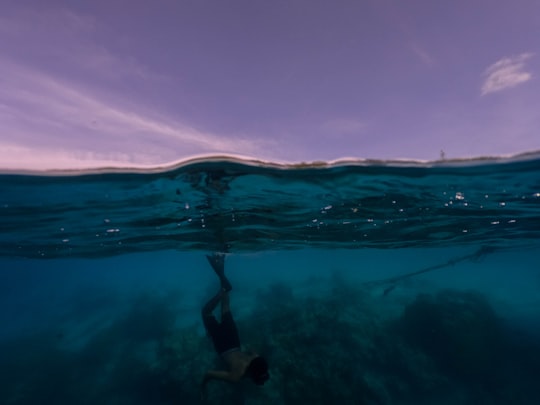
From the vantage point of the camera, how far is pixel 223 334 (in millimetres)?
12922

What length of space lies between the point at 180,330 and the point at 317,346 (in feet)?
39.1

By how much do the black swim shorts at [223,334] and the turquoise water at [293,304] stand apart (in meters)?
5.48

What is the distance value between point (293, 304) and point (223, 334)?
15.3 m

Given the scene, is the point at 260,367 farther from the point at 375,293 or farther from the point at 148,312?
the point at 375,293

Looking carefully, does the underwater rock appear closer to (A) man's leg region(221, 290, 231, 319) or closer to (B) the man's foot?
(B) the man's foot

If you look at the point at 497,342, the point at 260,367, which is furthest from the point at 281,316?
the point at 497,342

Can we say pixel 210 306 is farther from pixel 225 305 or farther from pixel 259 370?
pixel 259 370

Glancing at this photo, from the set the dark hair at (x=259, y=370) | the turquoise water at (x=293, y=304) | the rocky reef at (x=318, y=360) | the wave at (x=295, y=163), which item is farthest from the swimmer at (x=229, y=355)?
the wave at (x=295, y=163)

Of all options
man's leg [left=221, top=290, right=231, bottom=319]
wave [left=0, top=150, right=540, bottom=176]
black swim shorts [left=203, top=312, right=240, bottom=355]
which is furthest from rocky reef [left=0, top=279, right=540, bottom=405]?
wave [left=0, top=150, right=540, bottom=176]

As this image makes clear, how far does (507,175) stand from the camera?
1098 centimetres

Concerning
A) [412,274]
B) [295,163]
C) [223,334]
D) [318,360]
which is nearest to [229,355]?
[223,334]

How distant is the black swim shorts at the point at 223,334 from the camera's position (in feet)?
41.0

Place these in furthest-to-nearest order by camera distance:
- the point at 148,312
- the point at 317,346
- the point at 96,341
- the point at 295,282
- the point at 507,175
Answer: the point at 295,282, the point at 148,312, the point at 96,341, the point at 317,346, the point at 507,175

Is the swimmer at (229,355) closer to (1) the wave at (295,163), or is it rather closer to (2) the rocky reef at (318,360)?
(2) the rocky reef at (318,360)
